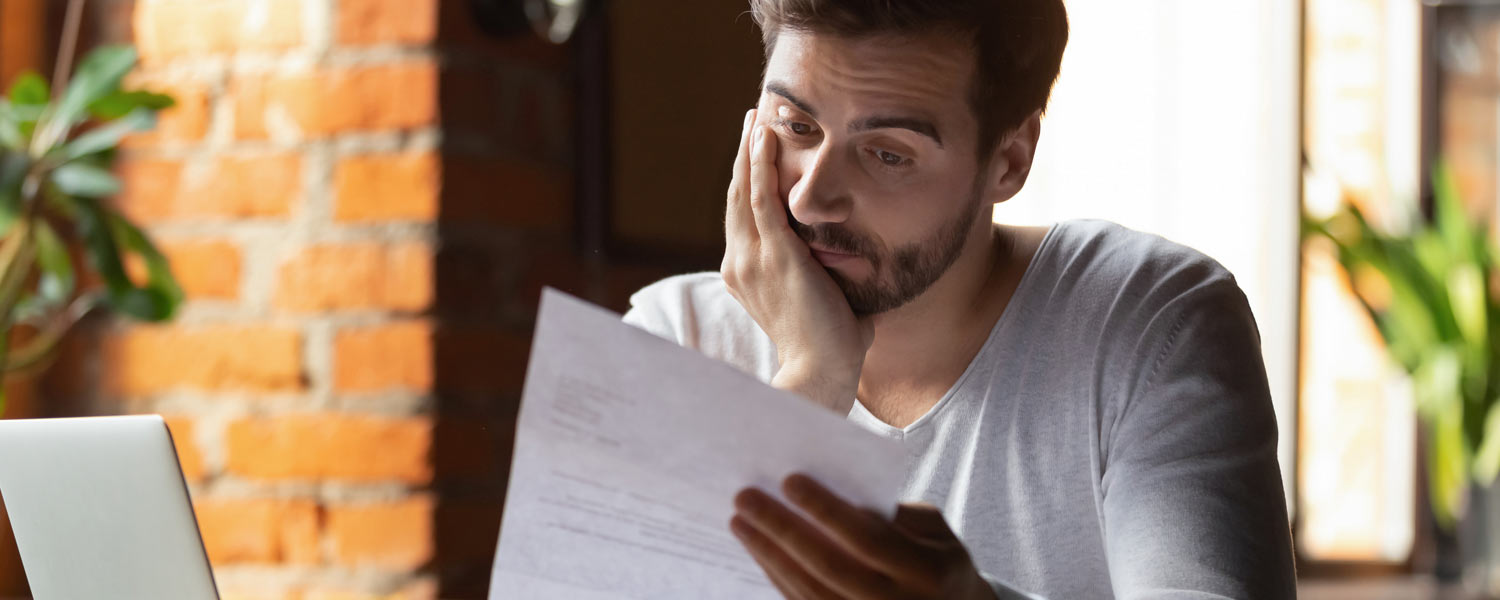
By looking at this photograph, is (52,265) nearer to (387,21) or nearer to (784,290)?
(387,21)

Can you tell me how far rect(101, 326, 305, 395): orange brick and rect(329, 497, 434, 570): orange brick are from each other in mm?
153

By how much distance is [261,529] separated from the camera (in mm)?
1438

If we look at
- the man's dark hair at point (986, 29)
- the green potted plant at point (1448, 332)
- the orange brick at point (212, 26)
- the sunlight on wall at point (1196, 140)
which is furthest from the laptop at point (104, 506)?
the green potted plant at point (1448, 332)

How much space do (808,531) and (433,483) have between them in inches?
31.5

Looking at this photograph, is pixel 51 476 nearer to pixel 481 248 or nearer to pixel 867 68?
pixel 867 68

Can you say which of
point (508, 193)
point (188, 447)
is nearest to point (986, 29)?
point (508, 193)

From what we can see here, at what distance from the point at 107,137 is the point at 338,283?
0.91ft

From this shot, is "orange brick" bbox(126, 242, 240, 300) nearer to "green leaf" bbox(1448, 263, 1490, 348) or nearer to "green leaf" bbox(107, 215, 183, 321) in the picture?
"green leaf" bbox(107, 215, 183, 321)

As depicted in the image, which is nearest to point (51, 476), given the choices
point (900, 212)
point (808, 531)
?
point (808, 531)

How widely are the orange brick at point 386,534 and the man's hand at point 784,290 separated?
0.49m

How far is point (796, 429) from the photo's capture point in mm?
640

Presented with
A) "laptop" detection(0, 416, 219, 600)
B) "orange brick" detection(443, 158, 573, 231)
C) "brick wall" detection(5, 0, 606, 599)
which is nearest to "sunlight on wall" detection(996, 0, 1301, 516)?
"orange brick" detection(443, 158, 573, 231)

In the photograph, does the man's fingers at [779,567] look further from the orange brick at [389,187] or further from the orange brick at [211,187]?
the orange brick at [211,187]

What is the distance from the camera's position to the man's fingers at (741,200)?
111cm
